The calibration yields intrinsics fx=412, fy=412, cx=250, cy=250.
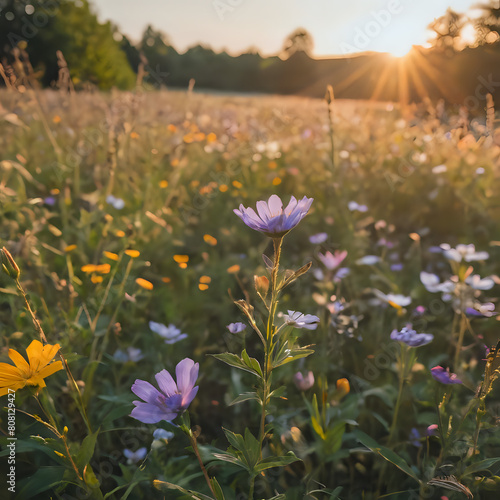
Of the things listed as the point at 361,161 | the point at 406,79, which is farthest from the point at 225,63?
the point at 361,161

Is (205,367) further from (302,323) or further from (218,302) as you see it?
(302,323)

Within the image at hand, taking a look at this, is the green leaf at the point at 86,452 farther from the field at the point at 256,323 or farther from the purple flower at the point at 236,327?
the purple flower at the point at 236,327

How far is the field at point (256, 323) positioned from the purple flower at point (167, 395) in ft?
0.08

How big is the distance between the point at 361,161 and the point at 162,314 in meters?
1.93

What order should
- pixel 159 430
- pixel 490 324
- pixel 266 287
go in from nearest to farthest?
1. pixel 266 287
2. pixel 159 430
3. pixel 490 324

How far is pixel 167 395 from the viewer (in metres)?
0.69

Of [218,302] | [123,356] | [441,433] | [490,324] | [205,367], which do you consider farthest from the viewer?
[218,302]

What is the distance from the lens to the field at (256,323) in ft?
3.01

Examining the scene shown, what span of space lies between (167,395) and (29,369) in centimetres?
25

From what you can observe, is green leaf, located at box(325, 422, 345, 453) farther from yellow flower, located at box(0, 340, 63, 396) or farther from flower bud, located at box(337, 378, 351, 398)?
yellow flower, located at box(0, 340, 63, 396)

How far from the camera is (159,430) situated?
110 cm

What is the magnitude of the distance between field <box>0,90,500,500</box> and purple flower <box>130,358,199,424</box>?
0.08 ft

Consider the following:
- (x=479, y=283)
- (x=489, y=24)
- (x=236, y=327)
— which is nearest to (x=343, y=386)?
(x=236, y=327)

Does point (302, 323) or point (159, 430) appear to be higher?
point (302, 323)
